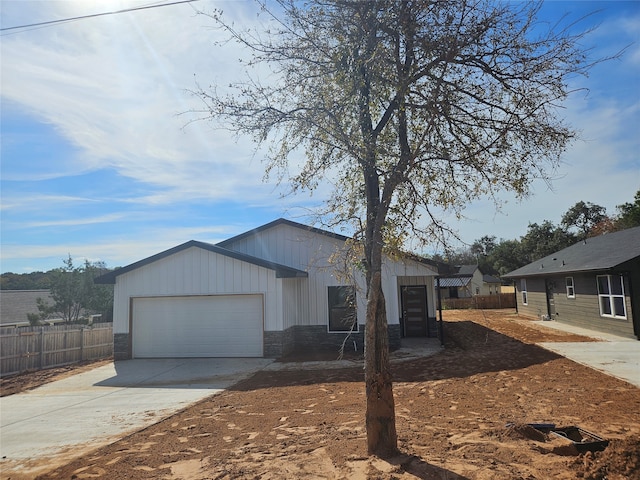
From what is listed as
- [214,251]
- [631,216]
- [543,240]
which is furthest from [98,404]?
[543,240]

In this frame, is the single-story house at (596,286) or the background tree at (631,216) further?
the background tree at (631,216)

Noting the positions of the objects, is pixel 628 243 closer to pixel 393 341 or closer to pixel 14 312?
pixel 393 341

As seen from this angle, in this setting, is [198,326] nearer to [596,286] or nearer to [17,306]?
[596,286]

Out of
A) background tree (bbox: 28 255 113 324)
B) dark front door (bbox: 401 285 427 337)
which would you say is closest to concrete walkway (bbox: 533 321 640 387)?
dark front door (bbox: 401 285 427 337)

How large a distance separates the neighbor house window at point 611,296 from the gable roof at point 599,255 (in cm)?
74

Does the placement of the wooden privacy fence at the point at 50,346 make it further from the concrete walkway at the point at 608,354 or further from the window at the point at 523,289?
the window at the point at 523,289

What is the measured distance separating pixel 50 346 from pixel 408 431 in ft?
42.5

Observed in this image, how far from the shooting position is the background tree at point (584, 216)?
44969 mm

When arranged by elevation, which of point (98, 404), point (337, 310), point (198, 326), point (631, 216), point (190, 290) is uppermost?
point (631, 216)

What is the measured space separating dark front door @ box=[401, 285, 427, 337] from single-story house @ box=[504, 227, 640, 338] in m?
6.20

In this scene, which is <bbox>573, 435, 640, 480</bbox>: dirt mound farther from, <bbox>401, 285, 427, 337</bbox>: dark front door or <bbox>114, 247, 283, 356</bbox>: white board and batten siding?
<bbox>401, 285, 427, 337</bbox>: dark front door

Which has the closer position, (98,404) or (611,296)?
(98,404)

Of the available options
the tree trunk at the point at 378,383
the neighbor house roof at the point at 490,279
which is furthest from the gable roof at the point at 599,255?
the neighbor house roof at the point at 490,279

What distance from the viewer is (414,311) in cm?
1652
